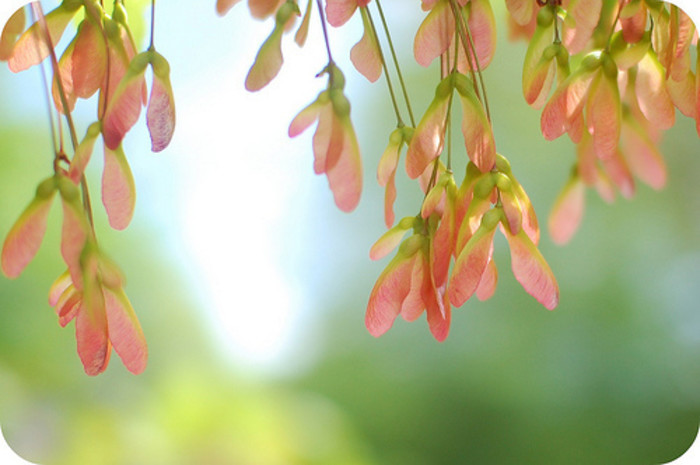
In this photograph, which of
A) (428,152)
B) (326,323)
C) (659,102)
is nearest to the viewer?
(428,152)

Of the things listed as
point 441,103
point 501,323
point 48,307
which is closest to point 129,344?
point 48,307

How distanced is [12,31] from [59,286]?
27cm

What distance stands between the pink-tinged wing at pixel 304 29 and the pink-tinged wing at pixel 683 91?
37cm

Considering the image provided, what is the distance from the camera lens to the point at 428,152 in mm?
637

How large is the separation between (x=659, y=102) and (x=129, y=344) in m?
0.59

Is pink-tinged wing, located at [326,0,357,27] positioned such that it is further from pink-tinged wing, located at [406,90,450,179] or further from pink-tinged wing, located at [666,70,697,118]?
pink-tinged wing, located at [666,70,697,118]

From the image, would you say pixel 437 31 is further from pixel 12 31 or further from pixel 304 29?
pixel 12 31

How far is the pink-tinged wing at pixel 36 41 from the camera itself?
701 millimetres

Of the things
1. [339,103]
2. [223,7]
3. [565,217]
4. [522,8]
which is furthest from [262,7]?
[565,217]

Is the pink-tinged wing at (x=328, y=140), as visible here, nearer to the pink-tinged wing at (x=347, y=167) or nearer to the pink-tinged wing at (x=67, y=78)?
the pink-tinged wing at (x=347, y=167)

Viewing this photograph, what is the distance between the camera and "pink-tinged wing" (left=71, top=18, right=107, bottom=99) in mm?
669

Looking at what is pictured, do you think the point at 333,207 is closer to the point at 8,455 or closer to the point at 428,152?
the point at 428,152

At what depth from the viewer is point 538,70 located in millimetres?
721

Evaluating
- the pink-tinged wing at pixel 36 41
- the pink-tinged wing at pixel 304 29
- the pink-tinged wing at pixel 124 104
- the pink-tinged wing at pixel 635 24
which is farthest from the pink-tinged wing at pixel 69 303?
the pink-tinged wing at pixel 635 24
